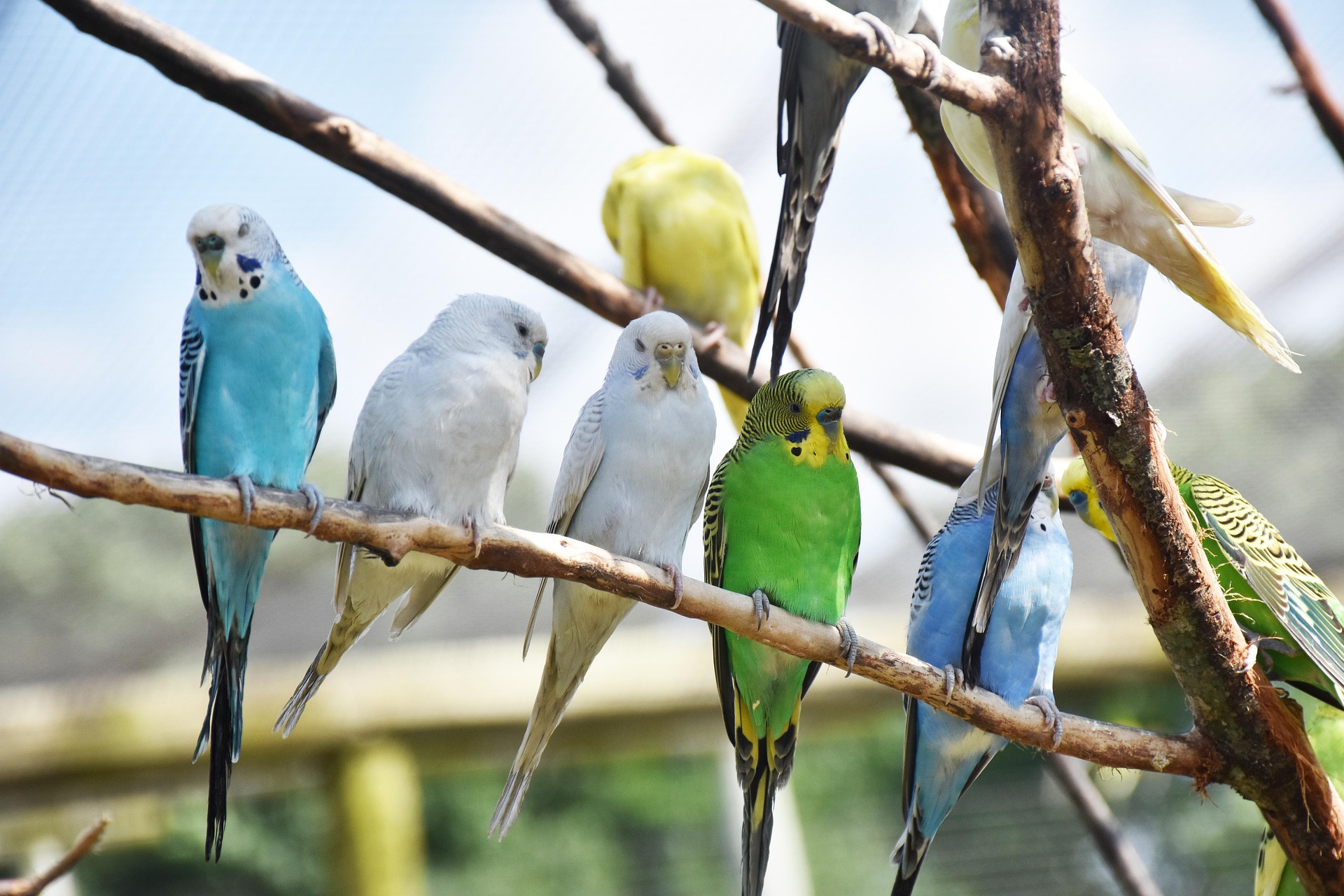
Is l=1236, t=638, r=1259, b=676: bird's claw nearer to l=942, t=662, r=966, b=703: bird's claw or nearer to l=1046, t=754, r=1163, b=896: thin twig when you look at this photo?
l=942, t=662, r=966, b=703: bird's claw

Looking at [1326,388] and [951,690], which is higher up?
[1326,388]

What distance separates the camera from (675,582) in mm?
1859

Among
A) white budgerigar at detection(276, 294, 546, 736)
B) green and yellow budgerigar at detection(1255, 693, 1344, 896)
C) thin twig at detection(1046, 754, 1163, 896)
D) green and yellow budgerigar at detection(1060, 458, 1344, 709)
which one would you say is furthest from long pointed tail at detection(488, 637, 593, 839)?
thin twig at detection(1046, 754, 1163, 896)

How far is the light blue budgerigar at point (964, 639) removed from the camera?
6.98 feet

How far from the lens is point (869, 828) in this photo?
19.9 ft

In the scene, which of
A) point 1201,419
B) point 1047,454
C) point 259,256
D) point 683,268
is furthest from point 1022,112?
point 1201,419

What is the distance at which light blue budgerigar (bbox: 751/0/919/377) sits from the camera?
2.08m

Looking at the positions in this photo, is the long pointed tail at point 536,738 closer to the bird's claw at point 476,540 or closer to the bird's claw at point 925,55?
the bird's claw at point 476,540

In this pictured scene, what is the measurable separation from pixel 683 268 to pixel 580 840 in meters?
3.49

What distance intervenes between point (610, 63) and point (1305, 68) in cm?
186

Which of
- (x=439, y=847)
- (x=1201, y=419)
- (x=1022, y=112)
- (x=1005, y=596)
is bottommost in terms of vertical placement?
(x=439, y=847)

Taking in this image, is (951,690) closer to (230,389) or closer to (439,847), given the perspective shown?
(230,389)

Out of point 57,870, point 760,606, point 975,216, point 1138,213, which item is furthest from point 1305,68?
point 57,870

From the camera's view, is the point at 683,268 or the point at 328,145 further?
the point at 683,268
